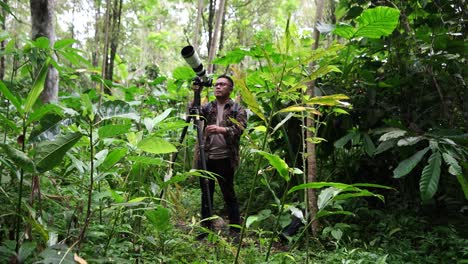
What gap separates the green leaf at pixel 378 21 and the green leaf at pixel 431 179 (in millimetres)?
808

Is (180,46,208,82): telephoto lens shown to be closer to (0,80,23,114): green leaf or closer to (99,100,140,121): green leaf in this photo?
(99,100,140,121): green leaf

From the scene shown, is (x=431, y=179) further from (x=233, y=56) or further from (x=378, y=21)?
(x=233, y=56)

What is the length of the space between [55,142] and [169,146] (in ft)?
0.96

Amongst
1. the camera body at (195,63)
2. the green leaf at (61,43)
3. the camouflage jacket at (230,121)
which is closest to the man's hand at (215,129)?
the camouflage jacket at (230,121)

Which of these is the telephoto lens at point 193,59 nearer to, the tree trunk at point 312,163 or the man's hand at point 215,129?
the man's hand at point 215,129

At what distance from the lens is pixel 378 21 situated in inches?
84.8

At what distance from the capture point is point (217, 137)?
2602 millimetres

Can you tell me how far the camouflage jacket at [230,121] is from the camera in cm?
248

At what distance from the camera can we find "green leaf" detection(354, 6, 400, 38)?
6.91ft

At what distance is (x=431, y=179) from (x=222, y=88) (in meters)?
1.44

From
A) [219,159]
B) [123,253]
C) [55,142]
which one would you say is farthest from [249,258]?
[55,142]

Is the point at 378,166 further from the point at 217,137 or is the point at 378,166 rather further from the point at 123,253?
the point at 123,253

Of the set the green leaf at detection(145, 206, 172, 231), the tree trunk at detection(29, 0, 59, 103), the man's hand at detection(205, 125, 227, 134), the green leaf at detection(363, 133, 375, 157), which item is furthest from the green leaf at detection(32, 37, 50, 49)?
the green leaf at detection(363, 133, 375, 157)

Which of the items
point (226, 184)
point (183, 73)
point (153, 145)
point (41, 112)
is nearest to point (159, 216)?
point (153, 145)
